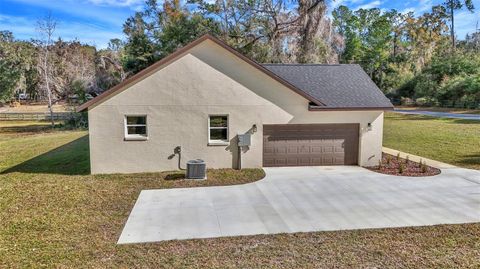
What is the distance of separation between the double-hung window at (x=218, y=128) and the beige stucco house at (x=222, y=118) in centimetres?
4

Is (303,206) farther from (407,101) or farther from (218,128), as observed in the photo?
(407,101)

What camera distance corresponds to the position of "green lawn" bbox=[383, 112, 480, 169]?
16281 millimetres

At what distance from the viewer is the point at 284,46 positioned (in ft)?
90.2

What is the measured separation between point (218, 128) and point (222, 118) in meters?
0.44

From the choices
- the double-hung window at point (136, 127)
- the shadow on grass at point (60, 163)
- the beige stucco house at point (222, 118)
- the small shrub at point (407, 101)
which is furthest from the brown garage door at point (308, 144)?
the small shrub at point (407, 101)

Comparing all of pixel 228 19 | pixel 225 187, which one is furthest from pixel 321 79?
pixel 228 19

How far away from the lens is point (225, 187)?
11.3 m

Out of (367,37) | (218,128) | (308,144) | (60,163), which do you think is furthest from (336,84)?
(367,37)

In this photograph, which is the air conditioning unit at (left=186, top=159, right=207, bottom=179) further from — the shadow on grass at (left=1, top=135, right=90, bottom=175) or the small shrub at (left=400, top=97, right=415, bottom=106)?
the small shrub at (left=400, top=97, right=415, bottom=106)

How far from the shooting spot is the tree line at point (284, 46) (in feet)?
89.6

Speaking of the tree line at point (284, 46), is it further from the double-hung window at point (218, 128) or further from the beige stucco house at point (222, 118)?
the double-hung window at point (218, 128)

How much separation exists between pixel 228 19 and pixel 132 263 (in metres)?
27.7

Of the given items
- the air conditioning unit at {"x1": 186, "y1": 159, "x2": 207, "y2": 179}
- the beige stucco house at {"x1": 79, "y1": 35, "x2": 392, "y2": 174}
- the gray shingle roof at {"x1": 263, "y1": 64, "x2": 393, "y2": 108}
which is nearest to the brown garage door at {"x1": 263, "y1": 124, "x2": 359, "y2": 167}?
the beige stucco house at {"x1": 79, "y1": 35, "x2": 392, "y2": 174}

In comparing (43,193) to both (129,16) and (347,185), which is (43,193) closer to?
(347,185)
